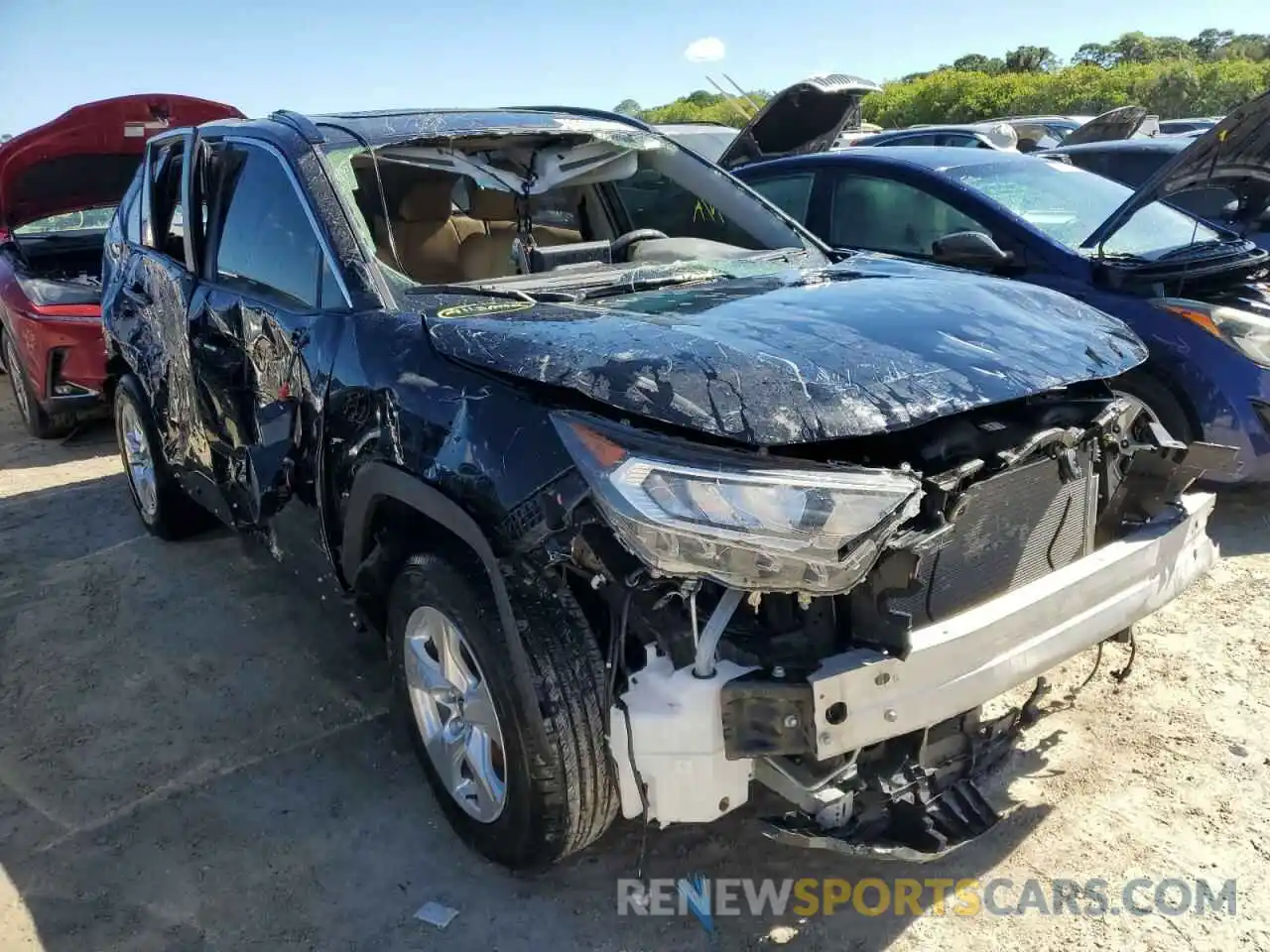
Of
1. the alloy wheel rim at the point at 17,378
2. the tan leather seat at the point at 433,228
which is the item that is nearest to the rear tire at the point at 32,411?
the alloy wheel rim at the point at 17,378

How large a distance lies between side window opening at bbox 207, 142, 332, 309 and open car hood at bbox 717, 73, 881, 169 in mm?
3502

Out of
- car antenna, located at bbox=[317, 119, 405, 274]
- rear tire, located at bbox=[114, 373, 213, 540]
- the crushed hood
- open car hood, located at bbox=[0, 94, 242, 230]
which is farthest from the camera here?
open car hood, located at bbox=[0, 94, 242, 230]

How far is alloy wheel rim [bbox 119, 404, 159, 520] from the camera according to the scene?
15.6 ft

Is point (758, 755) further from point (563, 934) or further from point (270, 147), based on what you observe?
point (270, 147)

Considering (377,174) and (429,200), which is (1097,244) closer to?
(429,200)

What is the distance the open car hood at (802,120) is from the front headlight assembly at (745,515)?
14.4ft

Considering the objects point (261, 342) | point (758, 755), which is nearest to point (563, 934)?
point (758, 755)

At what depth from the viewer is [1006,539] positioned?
2.38 m

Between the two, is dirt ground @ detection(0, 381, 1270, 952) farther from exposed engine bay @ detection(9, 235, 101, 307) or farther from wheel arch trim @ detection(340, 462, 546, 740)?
exposed engine bay @ detection(9, 235, 101, 307)

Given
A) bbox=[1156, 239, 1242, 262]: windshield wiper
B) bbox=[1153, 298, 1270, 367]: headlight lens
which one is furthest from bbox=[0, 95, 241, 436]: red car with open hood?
bbox=[1153, 298, 1270, 367]: headlight lens

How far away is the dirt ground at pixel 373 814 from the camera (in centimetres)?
243

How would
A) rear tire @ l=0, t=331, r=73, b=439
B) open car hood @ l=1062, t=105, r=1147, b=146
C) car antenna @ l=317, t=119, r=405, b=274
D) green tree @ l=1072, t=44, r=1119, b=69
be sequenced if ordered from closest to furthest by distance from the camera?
car antenna @ l=317, t=119, r=405, b=274
rear tire @ l=0, t=331, r=73, b=439
open car hood @ l=1062, t=105, r=1147, b=146
green tree @ l=1072, t=44, r=1119, b=69

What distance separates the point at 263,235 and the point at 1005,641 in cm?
264

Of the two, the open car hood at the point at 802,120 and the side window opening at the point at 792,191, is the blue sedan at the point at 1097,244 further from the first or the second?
the open car hood at the point at 802,120
